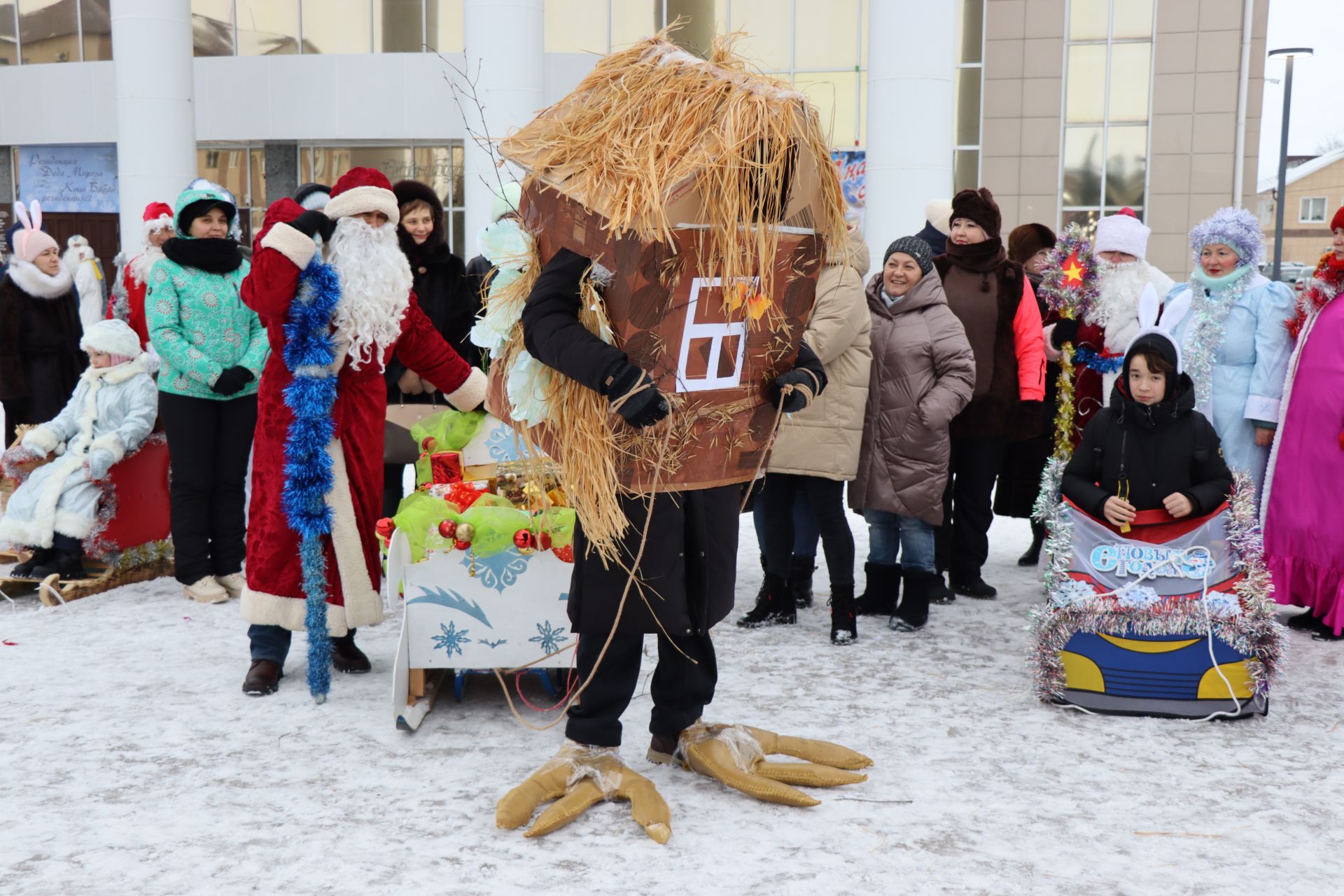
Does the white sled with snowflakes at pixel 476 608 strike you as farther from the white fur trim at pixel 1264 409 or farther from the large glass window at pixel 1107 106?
the large glass window at pixel 1107 106

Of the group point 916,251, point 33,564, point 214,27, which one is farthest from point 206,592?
point 214,27

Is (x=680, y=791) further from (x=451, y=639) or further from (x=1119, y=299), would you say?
(x=1119, y=299)

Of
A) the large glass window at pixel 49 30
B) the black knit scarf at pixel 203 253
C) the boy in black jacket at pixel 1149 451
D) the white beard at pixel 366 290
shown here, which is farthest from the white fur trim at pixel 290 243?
the large glass window at pixel 49 30

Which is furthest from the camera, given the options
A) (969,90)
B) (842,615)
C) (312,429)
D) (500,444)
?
(969,90)

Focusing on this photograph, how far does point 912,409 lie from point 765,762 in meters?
2.20

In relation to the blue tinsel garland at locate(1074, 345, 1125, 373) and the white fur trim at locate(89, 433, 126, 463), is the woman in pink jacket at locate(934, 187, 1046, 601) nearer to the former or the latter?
the blue tinsel garland at locate(1074, 345, 1125, 373)

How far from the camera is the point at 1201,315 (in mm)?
5512

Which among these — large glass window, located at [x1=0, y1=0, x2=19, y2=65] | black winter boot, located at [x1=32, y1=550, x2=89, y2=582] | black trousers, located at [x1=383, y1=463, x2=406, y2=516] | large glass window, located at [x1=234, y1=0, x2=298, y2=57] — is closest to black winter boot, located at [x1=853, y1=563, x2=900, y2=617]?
black trousers, located at [x1=383, y1=463, x2=406, y2=516]

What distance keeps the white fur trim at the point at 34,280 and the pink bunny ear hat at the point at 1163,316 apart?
20.7ft

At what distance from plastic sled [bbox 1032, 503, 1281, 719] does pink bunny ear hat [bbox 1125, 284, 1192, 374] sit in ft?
2.47

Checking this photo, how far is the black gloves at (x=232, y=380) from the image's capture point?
540 centimetres

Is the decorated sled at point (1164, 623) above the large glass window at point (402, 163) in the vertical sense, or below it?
below

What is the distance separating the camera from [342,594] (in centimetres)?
432

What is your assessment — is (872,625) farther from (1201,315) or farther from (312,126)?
(312,126)
